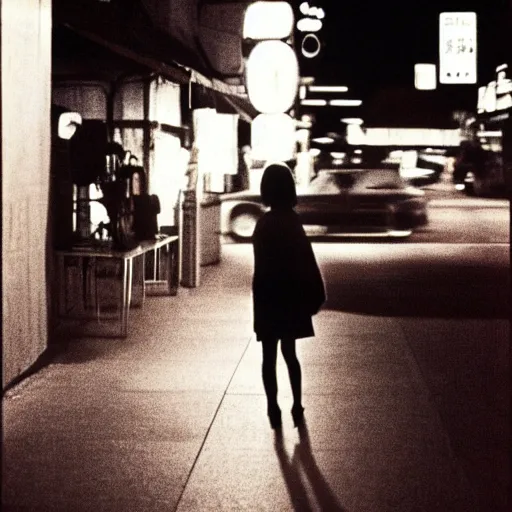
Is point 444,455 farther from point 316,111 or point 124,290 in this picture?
point 316,111

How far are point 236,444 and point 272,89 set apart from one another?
513 inches

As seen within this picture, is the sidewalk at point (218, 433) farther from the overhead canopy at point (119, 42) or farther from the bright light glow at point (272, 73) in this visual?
the bright light glow at point (272, 73)

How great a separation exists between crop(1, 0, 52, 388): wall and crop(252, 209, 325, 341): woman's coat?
1.85 meters

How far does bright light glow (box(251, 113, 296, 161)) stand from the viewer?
1917 centimetres

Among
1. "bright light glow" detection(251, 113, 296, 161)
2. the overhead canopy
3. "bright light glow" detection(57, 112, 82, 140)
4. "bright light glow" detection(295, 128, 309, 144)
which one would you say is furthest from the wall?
"bright light glow" detection(295, 128, 309, 144)

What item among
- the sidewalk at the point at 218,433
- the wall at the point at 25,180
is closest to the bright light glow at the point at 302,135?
the sidewalk at the point at 218,433

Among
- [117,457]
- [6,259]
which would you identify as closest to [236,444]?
[117,457]

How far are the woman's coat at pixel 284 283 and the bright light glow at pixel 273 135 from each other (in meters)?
12.6

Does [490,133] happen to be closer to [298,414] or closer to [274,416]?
[298,414]

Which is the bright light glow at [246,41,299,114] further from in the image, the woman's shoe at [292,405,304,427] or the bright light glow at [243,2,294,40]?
the woman's shoe at [292,405,304,427]

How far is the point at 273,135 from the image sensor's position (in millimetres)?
19188

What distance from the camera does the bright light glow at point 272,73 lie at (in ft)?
59.4

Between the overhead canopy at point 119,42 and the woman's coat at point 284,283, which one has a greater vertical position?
the overhead canopy at point 119,42

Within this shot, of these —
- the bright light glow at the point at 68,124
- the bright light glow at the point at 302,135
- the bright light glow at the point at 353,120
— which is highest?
the bright light glow at the point at 353,120
